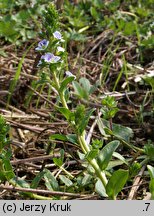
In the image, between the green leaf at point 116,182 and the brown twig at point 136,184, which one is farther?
the brown twig at point 136,184

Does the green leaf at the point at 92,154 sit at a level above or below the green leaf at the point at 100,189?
above

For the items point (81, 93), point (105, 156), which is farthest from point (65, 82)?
point (81, 93)

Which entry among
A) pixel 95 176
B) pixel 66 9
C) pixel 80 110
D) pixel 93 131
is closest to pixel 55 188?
pixel 95 176

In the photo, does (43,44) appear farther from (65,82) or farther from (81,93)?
(81,93)

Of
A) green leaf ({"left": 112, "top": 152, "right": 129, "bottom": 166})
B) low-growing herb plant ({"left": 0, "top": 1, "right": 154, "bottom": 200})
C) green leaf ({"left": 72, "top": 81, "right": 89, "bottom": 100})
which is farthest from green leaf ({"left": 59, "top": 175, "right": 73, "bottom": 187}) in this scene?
green leaf ({"left": 72, "top": 81, "right": 89, "bottom": 100})

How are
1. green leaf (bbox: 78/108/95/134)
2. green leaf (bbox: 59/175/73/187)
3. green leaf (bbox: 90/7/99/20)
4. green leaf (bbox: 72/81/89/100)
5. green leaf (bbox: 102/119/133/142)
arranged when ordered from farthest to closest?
green leaf (bbox: 90/7/99/20), green leaf (bbox: 72/81/89/100), green leaf (bbox: 102/119/133/142), green leaf (bbox: 59/175/73/187), green leaf (bbox: 78/108/95/134)

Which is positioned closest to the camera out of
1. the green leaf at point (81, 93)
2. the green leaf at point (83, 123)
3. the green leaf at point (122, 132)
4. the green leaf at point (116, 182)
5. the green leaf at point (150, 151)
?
the green leaf at point (116, 182)

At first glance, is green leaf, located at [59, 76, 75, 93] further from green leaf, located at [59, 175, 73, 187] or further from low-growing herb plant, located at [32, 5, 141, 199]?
green leaf, located at [59, 175, 73, 187]

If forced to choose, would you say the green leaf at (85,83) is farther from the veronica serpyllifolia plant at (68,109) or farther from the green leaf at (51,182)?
the green leaf at (51,182)

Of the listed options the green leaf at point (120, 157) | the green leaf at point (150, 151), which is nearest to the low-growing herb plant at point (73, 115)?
the green leaf at point (120, 157)
